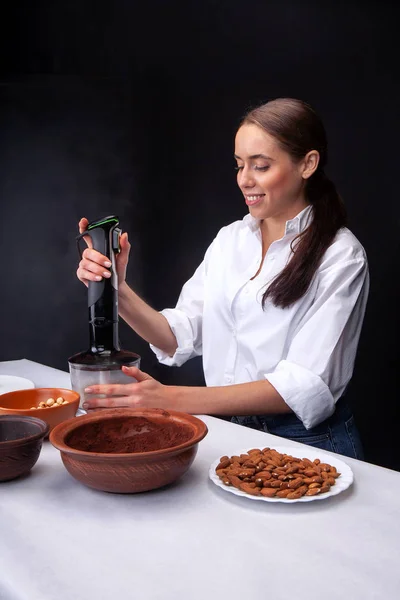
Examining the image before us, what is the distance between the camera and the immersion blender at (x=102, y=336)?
126 cm

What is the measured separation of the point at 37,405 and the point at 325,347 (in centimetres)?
66

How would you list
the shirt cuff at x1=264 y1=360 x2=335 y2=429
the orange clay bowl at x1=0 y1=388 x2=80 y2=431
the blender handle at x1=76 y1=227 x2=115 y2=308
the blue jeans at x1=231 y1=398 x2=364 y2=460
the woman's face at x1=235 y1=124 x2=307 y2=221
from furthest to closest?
the woman's face at x1=235 y1=124 x2=307 y2=221
the blue jeans at x1=231 y1=398 x2=364 y2=460
the shirt cuff at x1=264 y1=360 x2=335 y2=429
the blender handle at x1=76 y1=227 x2=115 y2=308
the orange clay bowl at x1=0 y1=388 x2=80 y2=431

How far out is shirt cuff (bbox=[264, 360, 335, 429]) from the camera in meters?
1.50

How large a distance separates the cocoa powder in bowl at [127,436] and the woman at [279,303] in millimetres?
270

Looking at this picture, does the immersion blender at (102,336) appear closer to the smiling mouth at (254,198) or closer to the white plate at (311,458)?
the white plate at (311,458)

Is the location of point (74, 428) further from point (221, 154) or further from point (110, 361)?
point (221, 154)

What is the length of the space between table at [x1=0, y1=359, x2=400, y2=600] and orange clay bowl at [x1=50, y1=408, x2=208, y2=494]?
0.13 feet

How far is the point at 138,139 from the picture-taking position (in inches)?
121

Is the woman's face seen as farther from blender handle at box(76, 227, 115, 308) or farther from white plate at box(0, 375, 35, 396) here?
white plate at box(0, 375, 35, 396)

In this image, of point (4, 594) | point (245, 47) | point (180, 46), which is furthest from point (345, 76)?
point (4, 594)

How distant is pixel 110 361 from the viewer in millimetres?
1263

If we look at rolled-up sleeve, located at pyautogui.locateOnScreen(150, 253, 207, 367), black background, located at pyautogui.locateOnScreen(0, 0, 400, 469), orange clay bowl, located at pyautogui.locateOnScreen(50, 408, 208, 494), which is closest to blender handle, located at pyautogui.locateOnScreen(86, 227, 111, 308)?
orange clay bowl, located at pyautogui.locateOnScreen(50, 408, 208, 494)

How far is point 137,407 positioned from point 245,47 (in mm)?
1850

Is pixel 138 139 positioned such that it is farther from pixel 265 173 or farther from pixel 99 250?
pixel 99 250
